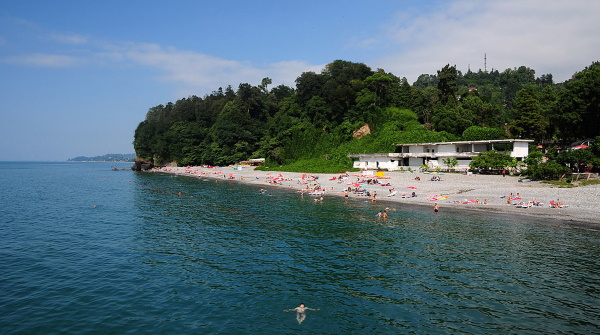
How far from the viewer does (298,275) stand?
17.8m

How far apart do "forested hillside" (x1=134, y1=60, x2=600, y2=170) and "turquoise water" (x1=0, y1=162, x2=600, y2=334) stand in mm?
45725

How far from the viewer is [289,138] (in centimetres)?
9469

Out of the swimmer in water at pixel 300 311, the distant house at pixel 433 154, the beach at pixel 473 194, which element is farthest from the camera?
the distant house at pixel 433 154

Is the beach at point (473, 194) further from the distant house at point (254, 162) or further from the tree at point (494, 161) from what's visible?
the distant house at point (254, 162)

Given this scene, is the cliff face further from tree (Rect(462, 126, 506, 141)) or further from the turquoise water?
tree (Rect(462, 126, 506, 141))

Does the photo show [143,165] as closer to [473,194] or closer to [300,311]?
[473,194]

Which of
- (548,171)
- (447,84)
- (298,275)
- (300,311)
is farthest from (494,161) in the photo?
(300,311)

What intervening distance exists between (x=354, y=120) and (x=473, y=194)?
5228cm

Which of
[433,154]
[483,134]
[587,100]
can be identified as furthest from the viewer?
[433,154]

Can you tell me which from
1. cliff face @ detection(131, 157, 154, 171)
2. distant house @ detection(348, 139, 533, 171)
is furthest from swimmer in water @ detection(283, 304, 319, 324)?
cliff face @ detection(131, 157, 154, 171)

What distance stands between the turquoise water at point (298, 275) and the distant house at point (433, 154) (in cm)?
3590

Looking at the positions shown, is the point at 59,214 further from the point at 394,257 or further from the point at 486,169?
the point at 486,169

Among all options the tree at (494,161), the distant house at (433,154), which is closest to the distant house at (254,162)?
the distant house at (433,154)

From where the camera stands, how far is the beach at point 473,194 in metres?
32.2
